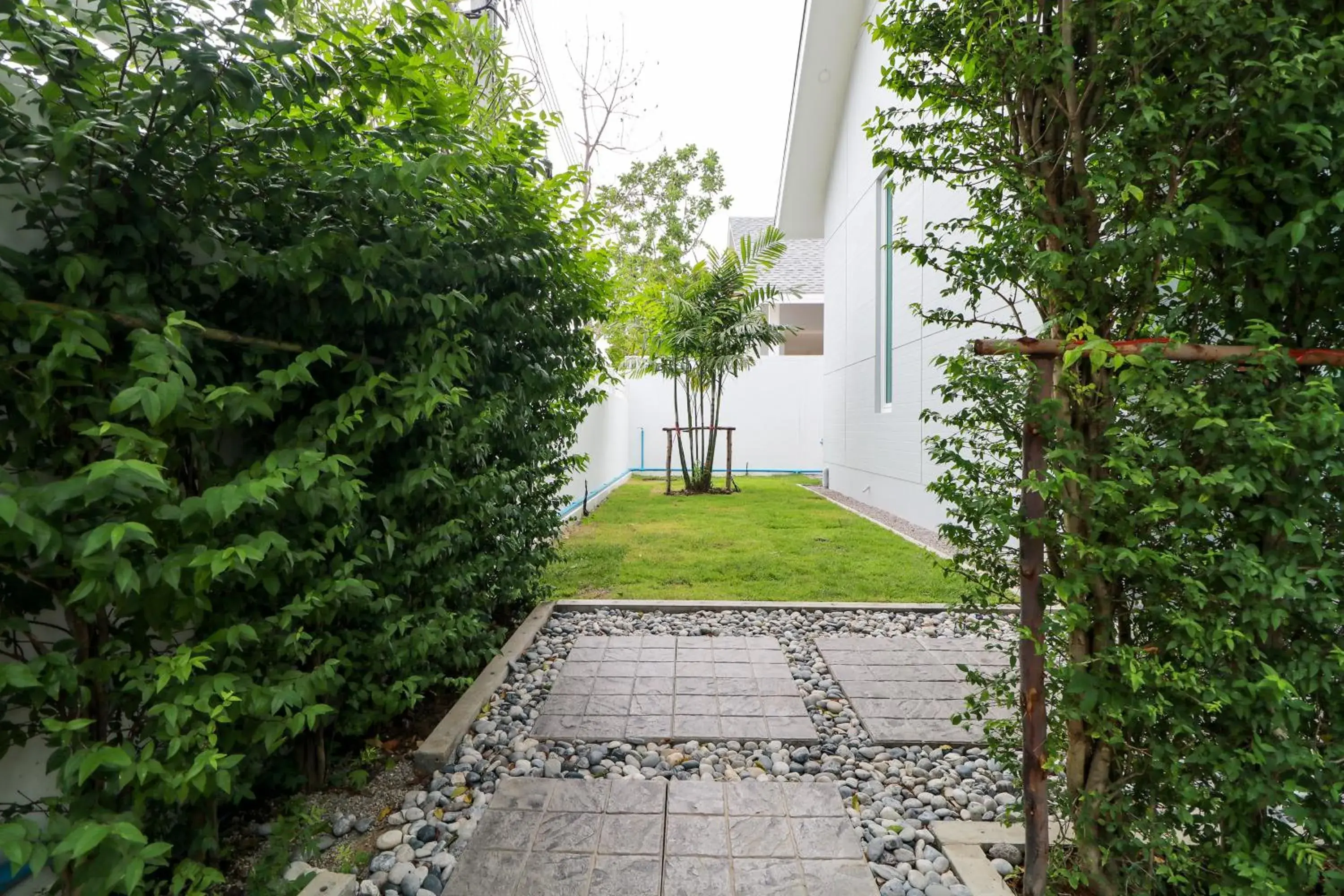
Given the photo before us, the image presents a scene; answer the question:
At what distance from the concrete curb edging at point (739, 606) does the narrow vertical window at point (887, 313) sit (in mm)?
4307

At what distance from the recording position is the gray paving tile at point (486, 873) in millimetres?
1802

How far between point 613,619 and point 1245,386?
356cm

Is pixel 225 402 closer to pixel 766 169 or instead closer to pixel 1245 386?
pixel 1245 386

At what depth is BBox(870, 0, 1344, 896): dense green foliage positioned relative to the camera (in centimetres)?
138

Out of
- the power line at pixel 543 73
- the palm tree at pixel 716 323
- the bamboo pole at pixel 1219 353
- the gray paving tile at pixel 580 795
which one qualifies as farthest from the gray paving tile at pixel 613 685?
the palm tree at pixel 716 323

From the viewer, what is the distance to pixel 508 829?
81.4 inches

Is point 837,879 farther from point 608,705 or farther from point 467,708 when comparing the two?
point 467,708

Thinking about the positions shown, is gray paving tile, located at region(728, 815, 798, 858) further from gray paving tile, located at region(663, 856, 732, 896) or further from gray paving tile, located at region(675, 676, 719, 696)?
gray paving tile, located at region(675, 676, 719, 696)

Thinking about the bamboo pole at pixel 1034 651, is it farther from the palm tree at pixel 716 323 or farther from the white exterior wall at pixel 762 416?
the white exterior wall at pixel 762 416

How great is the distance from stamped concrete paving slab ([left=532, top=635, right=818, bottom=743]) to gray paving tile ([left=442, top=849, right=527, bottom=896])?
0.77 metres

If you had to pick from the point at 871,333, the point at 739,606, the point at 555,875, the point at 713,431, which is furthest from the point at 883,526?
the point at 555,875

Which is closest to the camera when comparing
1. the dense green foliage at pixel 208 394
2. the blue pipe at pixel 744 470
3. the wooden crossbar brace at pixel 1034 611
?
the dense green foliage at pixel 208 394

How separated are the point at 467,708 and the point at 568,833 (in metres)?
0.93

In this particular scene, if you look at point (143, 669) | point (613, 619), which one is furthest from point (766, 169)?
point (143, 669)
